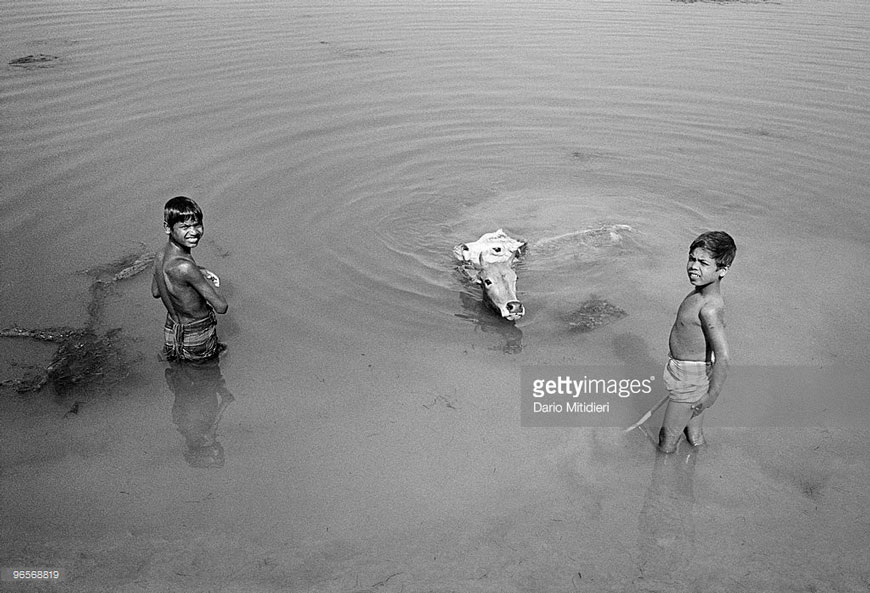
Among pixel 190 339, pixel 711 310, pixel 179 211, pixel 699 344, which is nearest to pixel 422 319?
pixel 190 339

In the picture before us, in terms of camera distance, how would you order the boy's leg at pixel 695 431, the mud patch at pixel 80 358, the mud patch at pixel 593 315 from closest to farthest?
the boy's leg at pixel 695 431
the mud patch at pixel 80 358
the mud patch at pixel 593 315

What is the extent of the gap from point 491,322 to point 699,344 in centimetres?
187

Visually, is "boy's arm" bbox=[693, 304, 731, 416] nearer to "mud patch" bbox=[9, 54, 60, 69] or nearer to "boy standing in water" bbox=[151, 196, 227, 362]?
"boy standing in water" bbox=[151, 196, 227, 362]

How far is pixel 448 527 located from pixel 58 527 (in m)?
2.01

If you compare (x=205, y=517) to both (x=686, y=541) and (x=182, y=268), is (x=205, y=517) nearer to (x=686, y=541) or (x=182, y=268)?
(x=182, y=268)

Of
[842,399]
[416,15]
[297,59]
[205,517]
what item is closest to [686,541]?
[842,399]

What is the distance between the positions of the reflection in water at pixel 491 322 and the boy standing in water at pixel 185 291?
1.83 metres

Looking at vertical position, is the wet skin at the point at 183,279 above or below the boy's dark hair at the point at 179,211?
below

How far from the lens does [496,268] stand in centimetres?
562

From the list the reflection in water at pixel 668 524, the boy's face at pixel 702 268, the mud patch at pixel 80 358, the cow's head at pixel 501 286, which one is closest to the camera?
the reflection in water at pixel 668 524

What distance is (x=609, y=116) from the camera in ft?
32.6

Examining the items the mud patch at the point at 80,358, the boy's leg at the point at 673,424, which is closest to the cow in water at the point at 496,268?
the boy's leg at the point at 673,424

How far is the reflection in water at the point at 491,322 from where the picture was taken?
17.3 feet

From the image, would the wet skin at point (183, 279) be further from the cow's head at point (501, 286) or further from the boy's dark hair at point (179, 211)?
the cow's head at point (501, 286)
